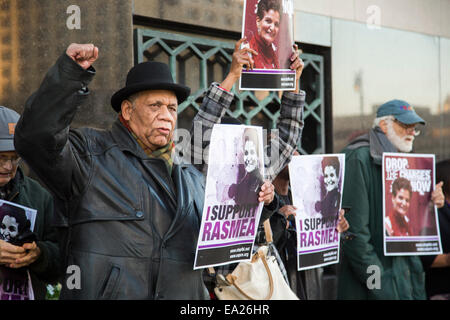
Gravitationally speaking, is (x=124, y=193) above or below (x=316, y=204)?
above

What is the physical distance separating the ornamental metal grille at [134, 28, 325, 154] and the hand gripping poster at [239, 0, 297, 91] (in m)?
1.31

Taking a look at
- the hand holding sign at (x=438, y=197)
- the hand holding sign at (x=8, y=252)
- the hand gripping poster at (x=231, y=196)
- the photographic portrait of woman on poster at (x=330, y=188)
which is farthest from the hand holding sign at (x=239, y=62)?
the hand holding sign at (x=438, y=197)

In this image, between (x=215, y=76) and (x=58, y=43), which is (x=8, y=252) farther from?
(x=215, y=76)

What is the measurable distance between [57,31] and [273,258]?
7.73 feet

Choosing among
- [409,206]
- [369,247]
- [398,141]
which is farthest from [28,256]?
[398,141]

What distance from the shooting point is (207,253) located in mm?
3277

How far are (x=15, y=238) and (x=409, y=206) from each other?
3.12 metres

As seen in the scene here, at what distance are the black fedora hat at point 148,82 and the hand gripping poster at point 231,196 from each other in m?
0.36

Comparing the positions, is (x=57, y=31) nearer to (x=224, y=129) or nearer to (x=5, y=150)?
(x=5, y=150)

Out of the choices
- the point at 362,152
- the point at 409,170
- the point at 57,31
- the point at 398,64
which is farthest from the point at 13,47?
the point at 398,64

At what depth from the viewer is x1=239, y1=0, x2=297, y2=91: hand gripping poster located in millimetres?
4117

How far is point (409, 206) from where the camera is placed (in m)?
5.14

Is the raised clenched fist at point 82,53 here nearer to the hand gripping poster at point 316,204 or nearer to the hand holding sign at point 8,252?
the hand holding sign at point 8,252

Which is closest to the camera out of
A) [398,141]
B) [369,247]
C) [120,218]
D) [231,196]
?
[120,218]
